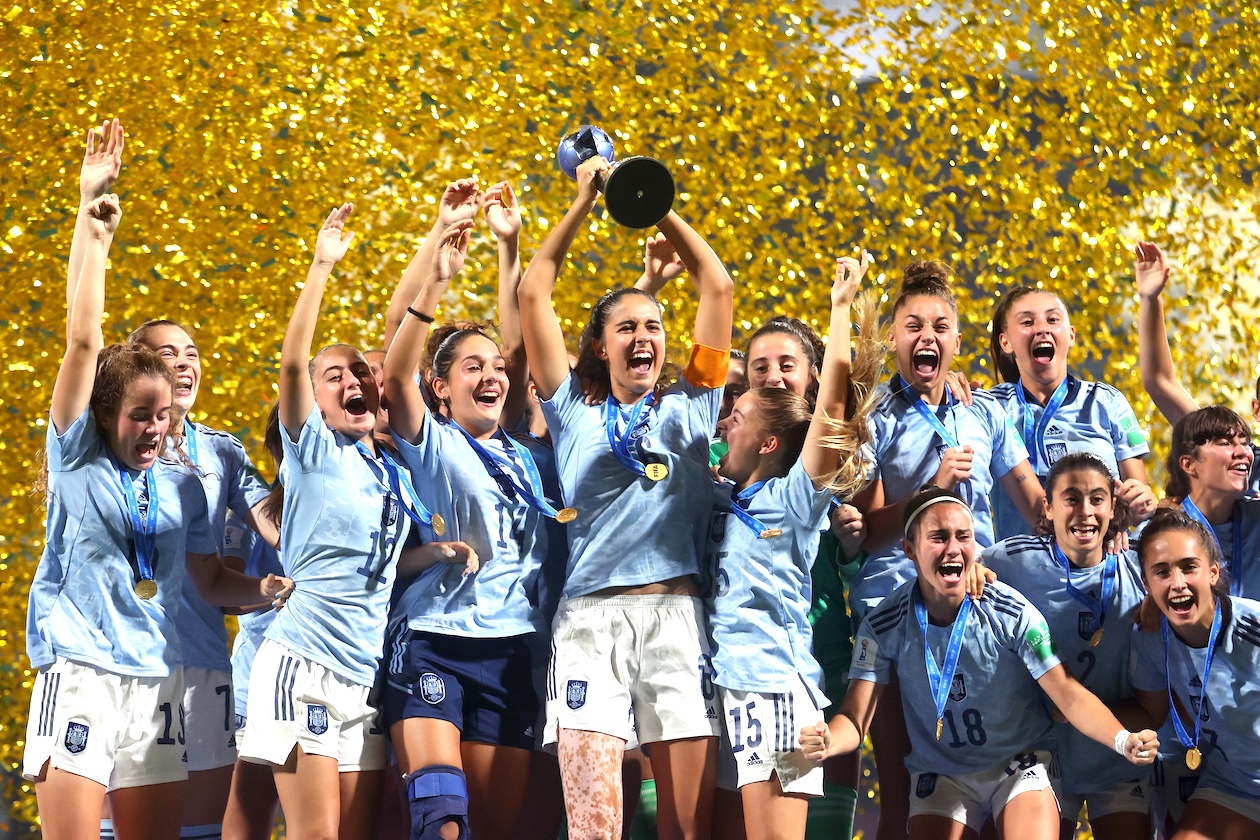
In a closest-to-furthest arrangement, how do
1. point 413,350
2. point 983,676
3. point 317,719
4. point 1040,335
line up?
point 317,719
point 413,350
point 983,676
point 1040,335

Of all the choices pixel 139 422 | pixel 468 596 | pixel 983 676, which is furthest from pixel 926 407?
pixel 139 422

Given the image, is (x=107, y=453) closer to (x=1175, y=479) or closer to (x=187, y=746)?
(x=187, y=746)

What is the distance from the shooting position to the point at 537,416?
4.23 metres

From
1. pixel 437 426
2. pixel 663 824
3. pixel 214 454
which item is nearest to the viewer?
pixel 663 824

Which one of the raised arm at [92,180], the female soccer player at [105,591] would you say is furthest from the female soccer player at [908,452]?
the raised arm at [92,180]

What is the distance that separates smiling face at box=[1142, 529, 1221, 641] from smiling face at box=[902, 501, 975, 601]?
1.55 ft

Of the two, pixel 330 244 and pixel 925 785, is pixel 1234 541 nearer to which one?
pixel 925 785

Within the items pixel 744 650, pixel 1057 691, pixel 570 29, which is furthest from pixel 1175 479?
pixel 570 29

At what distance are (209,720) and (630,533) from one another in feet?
4.43

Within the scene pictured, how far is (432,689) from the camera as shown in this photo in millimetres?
3570

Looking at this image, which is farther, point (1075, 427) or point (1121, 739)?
point (1075, 427)

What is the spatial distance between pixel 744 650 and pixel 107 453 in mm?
1741

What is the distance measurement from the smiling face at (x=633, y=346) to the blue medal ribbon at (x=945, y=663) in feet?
3.18

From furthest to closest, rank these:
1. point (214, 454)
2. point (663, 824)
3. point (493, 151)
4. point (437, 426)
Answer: point (493, 151) < point (214, 454) < point (437, 426) < point (663, 824)
